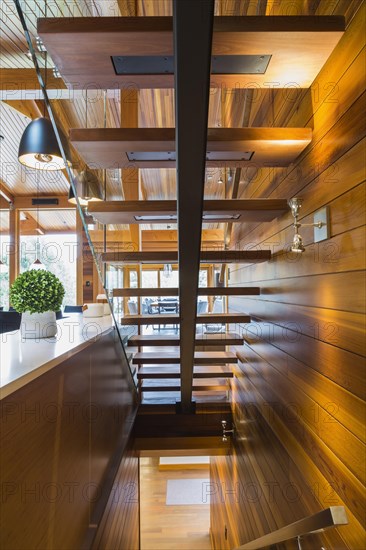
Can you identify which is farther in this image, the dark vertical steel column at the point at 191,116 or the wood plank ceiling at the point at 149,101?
the wood plank ceiling at the point at 149,101

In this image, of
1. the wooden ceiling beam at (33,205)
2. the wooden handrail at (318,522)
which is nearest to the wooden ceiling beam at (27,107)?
the wooden ceiling beam at (33,205)

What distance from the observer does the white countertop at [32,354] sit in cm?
87

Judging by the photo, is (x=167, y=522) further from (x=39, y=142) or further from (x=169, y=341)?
(x=39, y=142)

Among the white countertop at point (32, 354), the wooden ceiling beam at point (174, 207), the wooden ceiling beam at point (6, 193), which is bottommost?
the white countertop at point (32, 354)

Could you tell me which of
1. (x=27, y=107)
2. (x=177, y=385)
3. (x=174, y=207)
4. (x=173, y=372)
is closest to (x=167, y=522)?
(x=177, y=385)

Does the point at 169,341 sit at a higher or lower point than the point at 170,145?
lower

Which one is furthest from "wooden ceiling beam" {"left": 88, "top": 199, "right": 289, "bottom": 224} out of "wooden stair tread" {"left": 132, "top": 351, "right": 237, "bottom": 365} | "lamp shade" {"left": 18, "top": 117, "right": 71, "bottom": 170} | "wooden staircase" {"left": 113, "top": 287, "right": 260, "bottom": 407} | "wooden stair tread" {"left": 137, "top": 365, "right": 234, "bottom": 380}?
"wooden stair tread" {"left": 137, "top": 365, "right": 234, "bottom": 380}

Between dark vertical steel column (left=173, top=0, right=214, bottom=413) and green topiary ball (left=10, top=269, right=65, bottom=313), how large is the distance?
630 millimetres

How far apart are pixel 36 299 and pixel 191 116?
3.32 ft

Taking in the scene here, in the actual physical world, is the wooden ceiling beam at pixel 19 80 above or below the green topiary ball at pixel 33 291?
above

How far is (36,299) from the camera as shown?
56.9 inches

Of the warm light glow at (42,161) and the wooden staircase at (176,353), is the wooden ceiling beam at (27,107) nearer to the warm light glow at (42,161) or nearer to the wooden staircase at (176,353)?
the warm light glow at (42,161)

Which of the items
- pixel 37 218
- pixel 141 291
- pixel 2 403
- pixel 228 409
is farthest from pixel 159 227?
pixel 2 403

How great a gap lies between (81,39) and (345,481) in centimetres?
173
